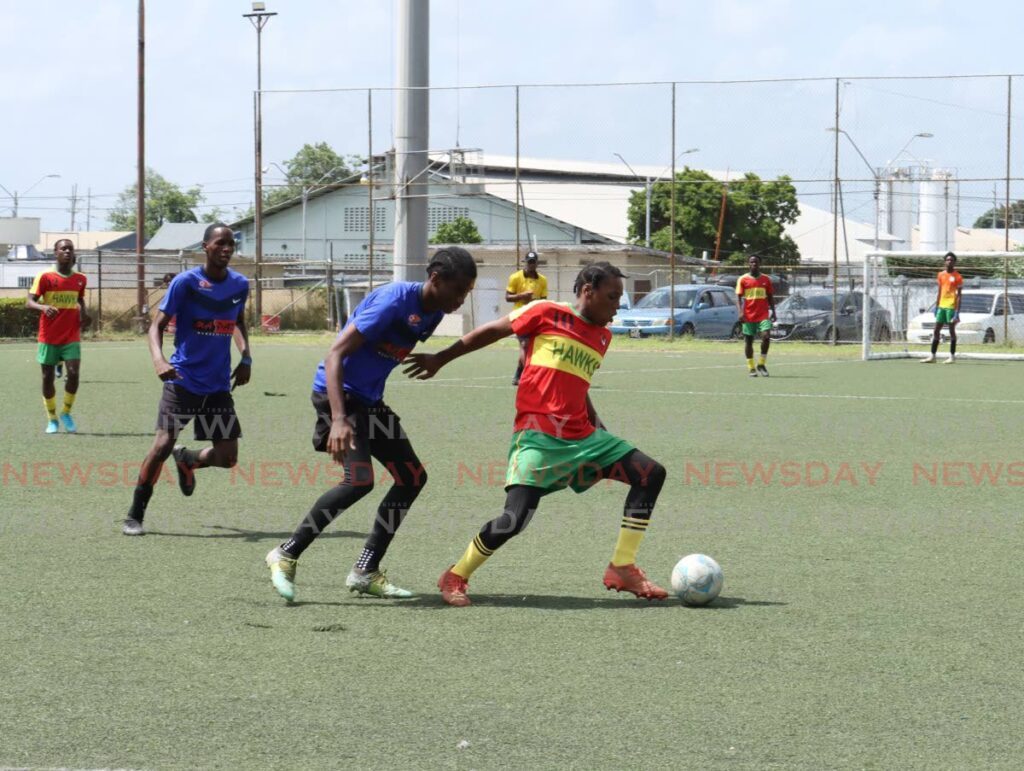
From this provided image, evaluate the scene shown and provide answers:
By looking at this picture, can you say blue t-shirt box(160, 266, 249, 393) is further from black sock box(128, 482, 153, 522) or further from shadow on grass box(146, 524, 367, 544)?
shadow on grass box(146, 524, 367, 544)

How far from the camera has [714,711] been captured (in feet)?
16.3

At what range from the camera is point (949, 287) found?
1089 inches

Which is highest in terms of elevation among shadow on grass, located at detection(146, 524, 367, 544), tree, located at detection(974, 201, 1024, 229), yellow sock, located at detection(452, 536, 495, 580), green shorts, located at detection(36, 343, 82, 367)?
tree, located at detection(974, 201, 1024, 229)

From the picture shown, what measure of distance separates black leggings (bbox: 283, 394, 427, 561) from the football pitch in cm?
32

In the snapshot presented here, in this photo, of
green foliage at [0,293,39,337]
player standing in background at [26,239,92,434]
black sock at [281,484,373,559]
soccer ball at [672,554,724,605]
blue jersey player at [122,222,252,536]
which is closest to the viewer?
soccer ball at [672,554,724,605]

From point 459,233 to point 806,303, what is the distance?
1001 inches

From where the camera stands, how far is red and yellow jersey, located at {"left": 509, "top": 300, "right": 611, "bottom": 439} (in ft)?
22.1

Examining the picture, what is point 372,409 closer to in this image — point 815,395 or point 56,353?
point 56,353

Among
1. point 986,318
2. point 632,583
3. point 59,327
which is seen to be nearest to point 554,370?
point 632,583

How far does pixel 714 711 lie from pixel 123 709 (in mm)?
1971

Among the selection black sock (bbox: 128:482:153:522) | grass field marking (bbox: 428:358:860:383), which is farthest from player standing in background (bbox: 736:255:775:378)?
black sock (bbox: 128:482:153:522)

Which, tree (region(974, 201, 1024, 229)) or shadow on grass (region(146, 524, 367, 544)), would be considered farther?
tree (region(974, 201, 1024, 229))

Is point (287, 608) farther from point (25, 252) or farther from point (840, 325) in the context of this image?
point (25, 252)

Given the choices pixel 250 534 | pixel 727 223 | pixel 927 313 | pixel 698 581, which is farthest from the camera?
pixel 727 223
